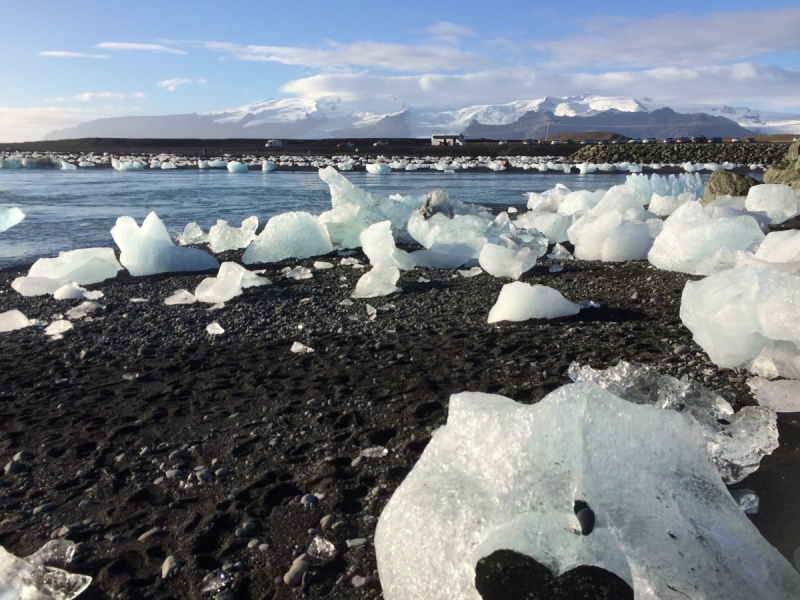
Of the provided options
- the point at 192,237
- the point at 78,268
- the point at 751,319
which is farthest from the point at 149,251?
the point at 751,319

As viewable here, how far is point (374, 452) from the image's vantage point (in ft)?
8.43

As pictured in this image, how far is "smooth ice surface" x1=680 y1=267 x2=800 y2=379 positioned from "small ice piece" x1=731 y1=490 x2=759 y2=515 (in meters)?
1.07

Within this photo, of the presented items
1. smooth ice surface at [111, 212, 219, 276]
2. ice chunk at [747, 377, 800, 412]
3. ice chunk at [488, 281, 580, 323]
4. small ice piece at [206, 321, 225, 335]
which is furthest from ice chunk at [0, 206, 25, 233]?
ice chunk at [747, 377, 800, 412]

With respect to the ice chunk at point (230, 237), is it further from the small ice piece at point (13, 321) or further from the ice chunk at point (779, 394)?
the ice chunk at point (779, 394)

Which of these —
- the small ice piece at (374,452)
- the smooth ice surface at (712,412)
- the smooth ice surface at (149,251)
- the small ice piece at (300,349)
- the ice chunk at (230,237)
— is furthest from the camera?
the ice chunk at (230,237)

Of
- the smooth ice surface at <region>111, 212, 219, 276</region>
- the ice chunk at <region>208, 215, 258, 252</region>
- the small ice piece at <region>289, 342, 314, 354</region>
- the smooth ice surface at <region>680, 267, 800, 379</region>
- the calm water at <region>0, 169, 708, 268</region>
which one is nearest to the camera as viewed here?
the smooth ice surface at <region>680, 267, 800, 379</region>

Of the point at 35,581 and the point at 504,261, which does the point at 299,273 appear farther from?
the point at 35,581

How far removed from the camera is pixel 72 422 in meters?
3.04

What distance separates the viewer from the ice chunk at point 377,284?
16.9ft

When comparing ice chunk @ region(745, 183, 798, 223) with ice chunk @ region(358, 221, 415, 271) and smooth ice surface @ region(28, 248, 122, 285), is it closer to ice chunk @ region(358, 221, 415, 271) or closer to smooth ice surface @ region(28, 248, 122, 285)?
ice chunk @ region(358, 221, 415, 271)

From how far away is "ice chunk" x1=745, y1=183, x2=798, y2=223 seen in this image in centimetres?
785

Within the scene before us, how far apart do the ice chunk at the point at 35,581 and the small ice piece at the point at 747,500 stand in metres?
2.05

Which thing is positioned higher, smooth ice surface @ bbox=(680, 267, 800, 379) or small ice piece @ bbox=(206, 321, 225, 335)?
smooth ice surface @ bbox=(680, 267, 800, 379)

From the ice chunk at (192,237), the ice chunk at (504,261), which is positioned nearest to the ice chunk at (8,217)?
the ice chunk at (192,237)
